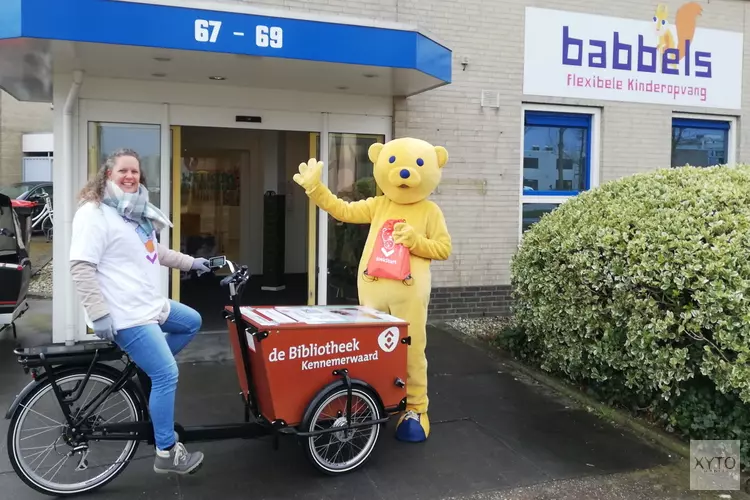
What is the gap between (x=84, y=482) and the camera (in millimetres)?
3576

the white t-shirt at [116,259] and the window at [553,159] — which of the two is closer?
the white t-shirt at [116,259]

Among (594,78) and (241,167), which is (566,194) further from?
(241,167)

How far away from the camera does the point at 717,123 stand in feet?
31.1

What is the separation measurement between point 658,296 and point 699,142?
594cm

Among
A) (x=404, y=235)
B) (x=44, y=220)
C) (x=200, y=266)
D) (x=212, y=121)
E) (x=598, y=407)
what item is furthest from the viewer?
(x=44, y=220)

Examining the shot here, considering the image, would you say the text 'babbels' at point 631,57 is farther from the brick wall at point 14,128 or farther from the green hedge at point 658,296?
the brick wall at point 14,128

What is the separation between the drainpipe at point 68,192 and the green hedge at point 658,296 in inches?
179

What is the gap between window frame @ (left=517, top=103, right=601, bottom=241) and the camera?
8.43m

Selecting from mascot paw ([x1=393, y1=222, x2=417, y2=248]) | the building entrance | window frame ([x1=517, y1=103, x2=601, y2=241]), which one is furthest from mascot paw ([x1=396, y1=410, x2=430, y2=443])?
the building entrance

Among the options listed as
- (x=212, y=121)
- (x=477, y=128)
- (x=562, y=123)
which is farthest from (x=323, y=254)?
(x=562, y=123)

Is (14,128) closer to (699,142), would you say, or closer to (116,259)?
(699,142)

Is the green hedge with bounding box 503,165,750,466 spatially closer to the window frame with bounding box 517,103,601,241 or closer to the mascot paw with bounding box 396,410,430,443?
the mascot paw with bounding box 396,410,430,443

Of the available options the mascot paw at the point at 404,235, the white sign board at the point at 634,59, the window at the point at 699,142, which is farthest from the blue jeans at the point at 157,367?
the window at the point at 699,142

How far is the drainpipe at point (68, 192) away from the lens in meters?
6.25
